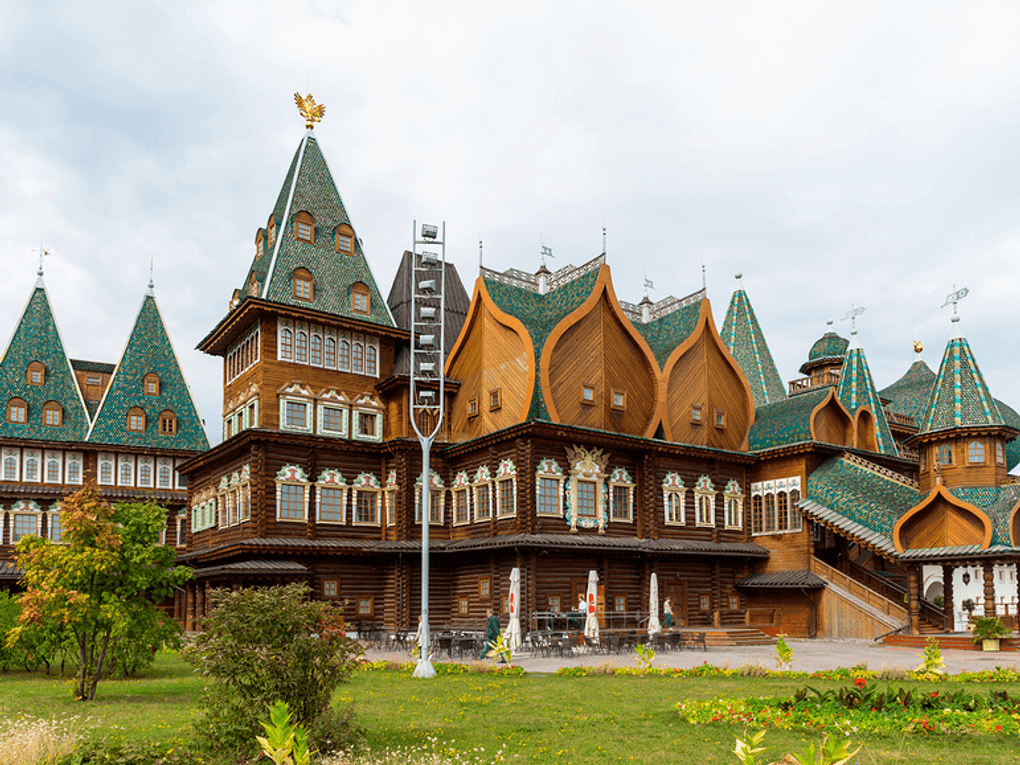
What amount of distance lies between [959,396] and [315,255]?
24479mm

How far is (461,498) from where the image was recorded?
34.1 m

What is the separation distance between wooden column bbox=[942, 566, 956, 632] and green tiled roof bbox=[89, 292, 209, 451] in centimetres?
3526

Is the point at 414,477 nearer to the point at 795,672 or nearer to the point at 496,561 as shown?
the point at 496,561

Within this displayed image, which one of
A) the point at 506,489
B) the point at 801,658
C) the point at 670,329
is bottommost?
the point at 801,658

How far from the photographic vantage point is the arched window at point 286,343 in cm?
3347

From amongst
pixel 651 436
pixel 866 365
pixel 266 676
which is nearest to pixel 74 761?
pixel 266 676

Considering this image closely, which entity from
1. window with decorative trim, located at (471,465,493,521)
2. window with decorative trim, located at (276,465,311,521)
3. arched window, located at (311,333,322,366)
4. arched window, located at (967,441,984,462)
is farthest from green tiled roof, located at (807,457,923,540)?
arched window, located at (311,333,322,366)

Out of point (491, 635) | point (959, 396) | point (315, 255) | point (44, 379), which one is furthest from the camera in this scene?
point (44, 379)

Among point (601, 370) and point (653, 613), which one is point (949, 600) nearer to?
point (653, 613)

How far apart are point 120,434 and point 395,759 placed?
138 ft

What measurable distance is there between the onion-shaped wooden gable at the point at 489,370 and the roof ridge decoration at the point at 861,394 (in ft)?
52.0

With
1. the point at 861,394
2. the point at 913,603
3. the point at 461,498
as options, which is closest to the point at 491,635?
the point at 461,498

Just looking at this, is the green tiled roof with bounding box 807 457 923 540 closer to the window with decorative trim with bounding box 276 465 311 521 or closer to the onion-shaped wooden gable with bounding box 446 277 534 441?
the onion-shaped wooden gable with bounding box 446 277 534 441

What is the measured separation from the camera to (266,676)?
31.3 ft
